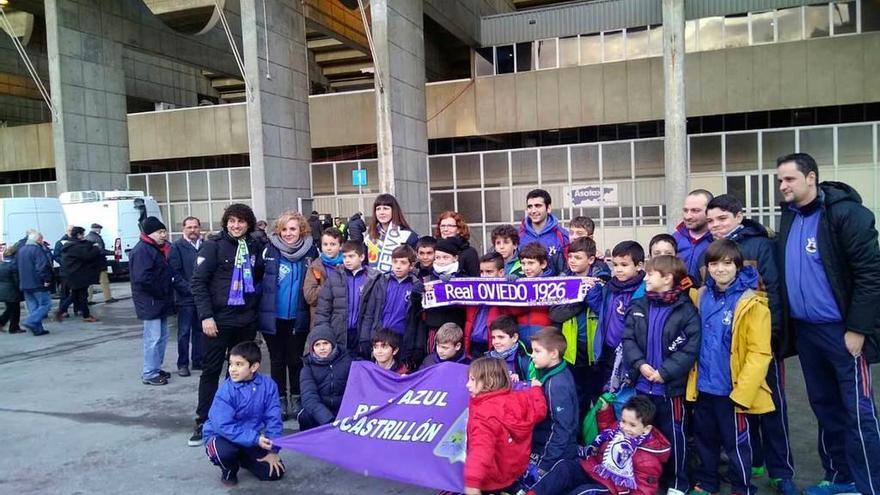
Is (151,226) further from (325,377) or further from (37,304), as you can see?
(37,304)

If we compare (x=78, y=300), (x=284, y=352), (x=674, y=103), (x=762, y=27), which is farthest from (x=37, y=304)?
(x=762, y=27)

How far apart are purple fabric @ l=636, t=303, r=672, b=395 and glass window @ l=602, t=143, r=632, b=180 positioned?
1863 cm

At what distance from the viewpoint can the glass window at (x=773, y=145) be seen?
68.1ft

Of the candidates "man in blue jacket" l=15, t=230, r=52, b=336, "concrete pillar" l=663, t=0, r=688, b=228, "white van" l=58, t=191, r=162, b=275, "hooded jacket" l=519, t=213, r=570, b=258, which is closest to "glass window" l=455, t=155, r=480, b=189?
"concrete pillar" l=663, t=0, r=688, b=228

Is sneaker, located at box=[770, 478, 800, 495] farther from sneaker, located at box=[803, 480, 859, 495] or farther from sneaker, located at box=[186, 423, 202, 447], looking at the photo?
sneaker, located at box=[186, 423, 202, 447]

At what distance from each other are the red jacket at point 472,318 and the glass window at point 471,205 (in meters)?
18.5

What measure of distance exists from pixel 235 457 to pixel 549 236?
3.30 metres

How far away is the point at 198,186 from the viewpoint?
87.1ft

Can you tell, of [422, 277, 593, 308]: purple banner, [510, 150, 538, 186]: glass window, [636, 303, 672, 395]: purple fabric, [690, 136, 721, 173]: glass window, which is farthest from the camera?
[510, 150, 538, 186]: glass window

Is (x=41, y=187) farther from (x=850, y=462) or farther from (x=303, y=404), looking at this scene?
(x=850, y=462)

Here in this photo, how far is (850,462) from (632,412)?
1.32 metres

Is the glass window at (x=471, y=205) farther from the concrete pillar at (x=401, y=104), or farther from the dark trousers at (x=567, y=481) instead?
the dark trousers at (x=567, y=481)

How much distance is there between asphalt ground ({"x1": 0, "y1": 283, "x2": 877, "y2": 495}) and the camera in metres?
4.62

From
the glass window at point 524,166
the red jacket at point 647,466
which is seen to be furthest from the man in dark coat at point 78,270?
the glass window at point 524,166
